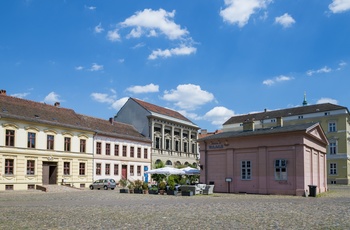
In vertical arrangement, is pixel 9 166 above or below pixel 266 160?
below

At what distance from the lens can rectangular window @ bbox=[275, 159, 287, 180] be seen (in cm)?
2997

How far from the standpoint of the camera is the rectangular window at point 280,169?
30.0 meters

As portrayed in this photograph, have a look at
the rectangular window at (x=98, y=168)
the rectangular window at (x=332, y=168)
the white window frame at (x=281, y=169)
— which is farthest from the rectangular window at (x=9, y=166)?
the rectangular window at (x=332, y=168)

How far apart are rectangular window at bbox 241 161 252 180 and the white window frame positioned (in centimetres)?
235

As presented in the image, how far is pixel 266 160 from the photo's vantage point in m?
30.9

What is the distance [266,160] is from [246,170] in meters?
2.15

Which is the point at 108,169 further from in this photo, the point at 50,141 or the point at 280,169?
the point at 280,169

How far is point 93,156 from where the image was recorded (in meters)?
47.7

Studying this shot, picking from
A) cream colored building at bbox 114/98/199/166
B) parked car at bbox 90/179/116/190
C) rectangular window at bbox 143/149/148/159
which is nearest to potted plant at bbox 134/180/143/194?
parked car at bbox 90/179/116/190

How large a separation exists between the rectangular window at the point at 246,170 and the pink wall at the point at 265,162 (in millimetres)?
247

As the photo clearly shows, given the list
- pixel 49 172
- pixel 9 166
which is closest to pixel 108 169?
pixel 49 172

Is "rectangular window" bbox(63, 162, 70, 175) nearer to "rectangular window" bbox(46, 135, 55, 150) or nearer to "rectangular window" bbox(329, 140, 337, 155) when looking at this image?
"rectangular window" bbox(46, 135, 55, 150)

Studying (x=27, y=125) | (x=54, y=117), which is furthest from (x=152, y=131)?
(x=27, y=125)

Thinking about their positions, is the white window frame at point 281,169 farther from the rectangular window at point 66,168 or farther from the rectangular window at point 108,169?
the rectangular window at point 108,169
